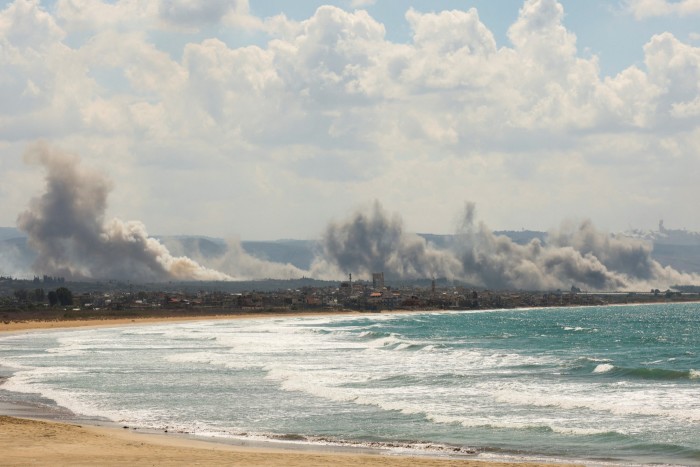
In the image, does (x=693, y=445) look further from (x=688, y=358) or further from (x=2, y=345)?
(x=2, y=345)

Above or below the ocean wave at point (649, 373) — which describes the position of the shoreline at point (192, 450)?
above

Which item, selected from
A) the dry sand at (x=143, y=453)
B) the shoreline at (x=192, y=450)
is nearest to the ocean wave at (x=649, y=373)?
the shoreline at (x=192, y=450)

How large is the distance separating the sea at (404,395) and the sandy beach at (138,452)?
6.41 feet

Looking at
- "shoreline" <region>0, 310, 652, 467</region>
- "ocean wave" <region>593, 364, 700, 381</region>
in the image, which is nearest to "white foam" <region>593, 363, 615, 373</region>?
"ocean wave" <region>593, 364, 700, 381</region>

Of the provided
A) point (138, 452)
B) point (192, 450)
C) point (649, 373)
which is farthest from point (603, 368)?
point (138, 452)

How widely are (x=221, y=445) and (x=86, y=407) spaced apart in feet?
46.1

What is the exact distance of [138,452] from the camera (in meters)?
32.6

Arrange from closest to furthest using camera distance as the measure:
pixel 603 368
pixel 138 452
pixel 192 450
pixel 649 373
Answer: pixel 138 452 → pixel 192 450 → pixel 649 373 → pixel 603 368

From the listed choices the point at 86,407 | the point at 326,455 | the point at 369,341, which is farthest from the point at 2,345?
the point at 326,455

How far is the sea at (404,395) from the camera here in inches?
1447

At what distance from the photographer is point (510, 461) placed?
106ft

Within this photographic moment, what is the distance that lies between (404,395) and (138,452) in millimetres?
21468

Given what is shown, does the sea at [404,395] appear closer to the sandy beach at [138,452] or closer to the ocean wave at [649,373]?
the ocean wave at [649,373]

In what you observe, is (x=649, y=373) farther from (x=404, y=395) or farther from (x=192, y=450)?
(x=192, y=450)
